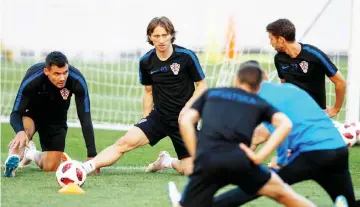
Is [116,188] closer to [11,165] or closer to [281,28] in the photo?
[11,165]

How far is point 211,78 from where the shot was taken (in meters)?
16.9

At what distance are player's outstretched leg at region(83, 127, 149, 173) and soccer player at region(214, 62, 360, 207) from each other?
2873 mm

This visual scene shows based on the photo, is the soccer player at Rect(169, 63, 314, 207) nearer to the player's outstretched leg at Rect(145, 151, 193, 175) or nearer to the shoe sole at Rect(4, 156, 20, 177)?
the shoe sole at Rect(4, 156, 20, 177)

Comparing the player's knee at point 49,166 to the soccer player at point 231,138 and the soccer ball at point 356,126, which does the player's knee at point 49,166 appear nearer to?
the soccer player at point 231,138

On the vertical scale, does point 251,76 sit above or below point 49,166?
above

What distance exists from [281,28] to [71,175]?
2536 mm

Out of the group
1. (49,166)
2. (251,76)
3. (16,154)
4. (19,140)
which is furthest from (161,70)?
(251,76)

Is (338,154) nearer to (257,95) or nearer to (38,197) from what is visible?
(257,95)

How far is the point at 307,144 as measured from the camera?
701 cm

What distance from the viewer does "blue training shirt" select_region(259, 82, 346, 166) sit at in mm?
6941

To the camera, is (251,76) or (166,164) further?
(166,164)

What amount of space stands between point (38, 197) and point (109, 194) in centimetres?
64

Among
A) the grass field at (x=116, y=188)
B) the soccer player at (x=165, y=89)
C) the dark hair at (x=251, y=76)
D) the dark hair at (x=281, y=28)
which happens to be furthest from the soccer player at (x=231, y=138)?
the soccer player at (x=165, y=89)

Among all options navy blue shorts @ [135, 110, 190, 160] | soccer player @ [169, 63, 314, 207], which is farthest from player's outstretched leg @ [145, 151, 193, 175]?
soccer player @ [169, 63, 314, 207]
